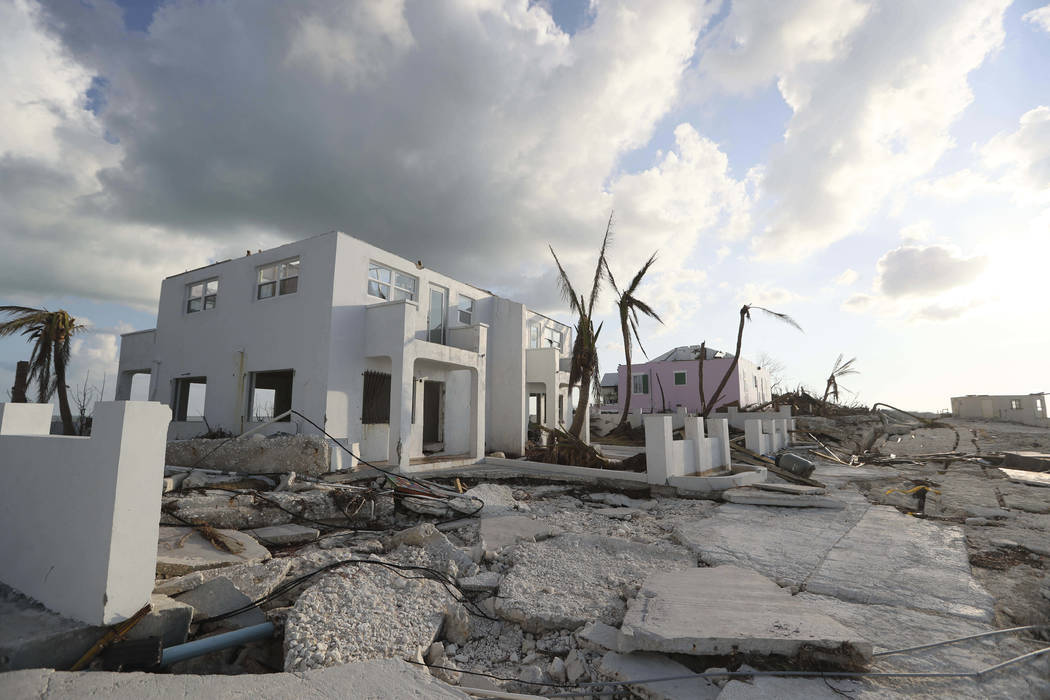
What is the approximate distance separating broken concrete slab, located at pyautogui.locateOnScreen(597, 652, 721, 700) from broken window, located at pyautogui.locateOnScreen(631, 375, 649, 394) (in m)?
35.7

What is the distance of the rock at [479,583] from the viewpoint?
14.2 feet

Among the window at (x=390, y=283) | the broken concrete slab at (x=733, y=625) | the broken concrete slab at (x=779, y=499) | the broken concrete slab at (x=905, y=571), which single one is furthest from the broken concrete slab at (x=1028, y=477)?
the window at (x=390, y=283)

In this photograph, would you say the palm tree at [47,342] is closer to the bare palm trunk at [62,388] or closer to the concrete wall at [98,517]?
the bare palm trunk at [62,388]

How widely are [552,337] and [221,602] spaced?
19963 mm

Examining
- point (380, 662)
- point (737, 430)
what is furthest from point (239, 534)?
point (737, 430)

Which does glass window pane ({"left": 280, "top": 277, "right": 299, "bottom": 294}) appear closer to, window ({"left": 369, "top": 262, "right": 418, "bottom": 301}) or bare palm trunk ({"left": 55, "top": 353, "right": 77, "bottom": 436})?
window ({"left": 369, "top": 262, "right": 418, "bottom": 301})

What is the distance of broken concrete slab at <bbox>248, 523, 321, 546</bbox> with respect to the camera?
6.19m

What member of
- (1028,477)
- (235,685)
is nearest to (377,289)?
(235,685)

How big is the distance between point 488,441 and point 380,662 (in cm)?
1492

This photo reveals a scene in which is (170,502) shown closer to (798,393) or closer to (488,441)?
(488,441)

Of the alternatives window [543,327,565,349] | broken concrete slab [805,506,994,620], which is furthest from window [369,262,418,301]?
broken concrete slab [805,506,994,620]

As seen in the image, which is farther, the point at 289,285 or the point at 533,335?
the point at 533,335

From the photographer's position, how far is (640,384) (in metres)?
38.1

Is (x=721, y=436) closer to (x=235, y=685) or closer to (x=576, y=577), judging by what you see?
(x=576, y=577)
